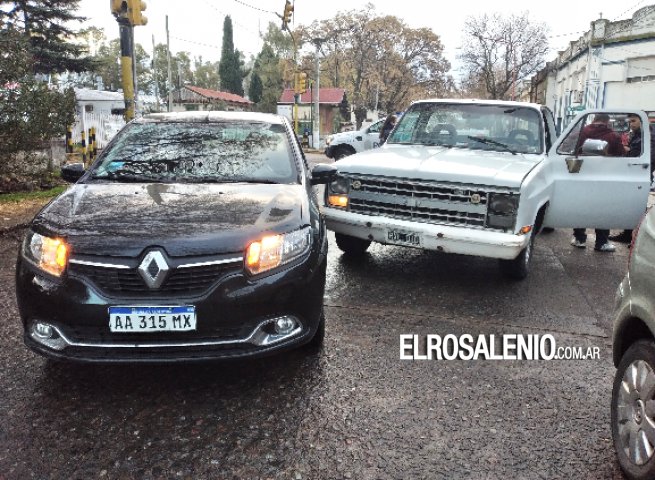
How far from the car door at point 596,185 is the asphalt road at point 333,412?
6.10 feet

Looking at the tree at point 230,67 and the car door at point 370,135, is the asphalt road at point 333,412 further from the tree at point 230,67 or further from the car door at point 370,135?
the tree at point 230,67

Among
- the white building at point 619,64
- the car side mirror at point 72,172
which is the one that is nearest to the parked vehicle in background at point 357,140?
the white building at point 619,64

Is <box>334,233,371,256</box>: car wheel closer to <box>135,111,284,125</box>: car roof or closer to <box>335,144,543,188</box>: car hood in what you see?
<box>335,144,543,188</box>: car hood

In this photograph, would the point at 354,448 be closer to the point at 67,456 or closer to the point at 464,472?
the point at 464,472

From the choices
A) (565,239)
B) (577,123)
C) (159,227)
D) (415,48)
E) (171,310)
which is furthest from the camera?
(415,48)

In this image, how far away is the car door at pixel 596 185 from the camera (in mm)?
6027

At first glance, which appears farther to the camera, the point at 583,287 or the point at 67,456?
the point at 583,287

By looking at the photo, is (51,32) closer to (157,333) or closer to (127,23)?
(127,23)

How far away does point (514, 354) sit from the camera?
157 inches

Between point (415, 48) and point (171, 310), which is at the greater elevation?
point (415, 48)

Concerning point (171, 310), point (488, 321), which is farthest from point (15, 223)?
point (488, 321)

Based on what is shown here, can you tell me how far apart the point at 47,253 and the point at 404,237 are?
3039 mm

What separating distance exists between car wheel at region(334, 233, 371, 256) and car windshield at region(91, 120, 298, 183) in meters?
1.76

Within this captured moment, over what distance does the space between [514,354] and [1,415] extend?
10.4 ft
